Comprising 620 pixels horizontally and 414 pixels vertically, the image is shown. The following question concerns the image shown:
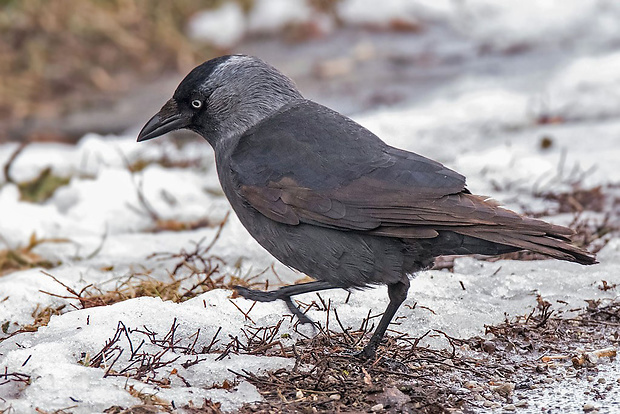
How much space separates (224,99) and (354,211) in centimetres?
117

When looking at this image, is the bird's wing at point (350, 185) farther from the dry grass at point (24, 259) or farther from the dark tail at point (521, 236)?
the dry grass at point (24, 259)

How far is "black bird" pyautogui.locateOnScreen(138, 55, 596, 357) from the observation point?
12.4 ft

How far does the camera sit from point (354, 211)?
12.9 ft

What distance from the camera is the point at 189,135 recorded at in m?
9.99

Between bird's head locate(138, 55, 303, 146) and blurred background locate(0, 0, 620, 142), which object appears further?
blurred background locate(0, 0, 620, 142)

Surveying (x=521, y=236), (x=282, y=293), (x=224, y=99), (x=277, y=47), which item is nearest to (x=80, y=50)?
(x=277, y=47)

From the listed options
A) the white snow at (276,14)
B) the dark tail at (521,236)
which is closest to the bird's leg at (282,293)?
the dark tail at (521,236)

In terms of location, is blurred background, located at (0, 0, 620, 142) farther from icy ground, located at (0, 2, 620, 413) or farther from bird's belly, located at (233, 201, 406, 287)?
bird's belly, located at (233, 201, 406, 287)

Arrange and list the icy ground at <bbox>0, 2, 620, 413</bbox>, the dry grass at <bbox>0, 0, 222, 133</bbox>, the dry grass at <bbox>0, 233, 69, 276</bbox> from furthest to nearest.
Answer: the dry grass at <bbox>0, 0, 222, 133</bbox> → the dry grass at <bbox>0, 233, 69, 276</bbox> → the icy ground at <bbox>0, 2, 620, 413</bbox>

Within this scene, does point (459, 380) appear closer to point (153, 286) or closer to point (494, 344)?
point (494, 344)

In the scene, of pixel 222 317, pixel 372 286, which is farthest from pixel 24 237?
pixel 372 286

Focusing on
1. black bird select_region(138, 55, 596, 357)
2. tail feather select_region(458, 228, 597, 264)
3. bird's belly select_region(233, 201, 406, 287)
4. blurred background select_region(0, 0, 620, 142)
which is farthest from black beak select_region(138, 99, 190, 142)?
blurred background select_region(0, 0, 620, 142)

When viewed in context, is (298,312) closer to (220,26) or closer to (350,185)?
(350,185)

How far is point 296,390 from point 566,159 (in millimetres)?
4821
